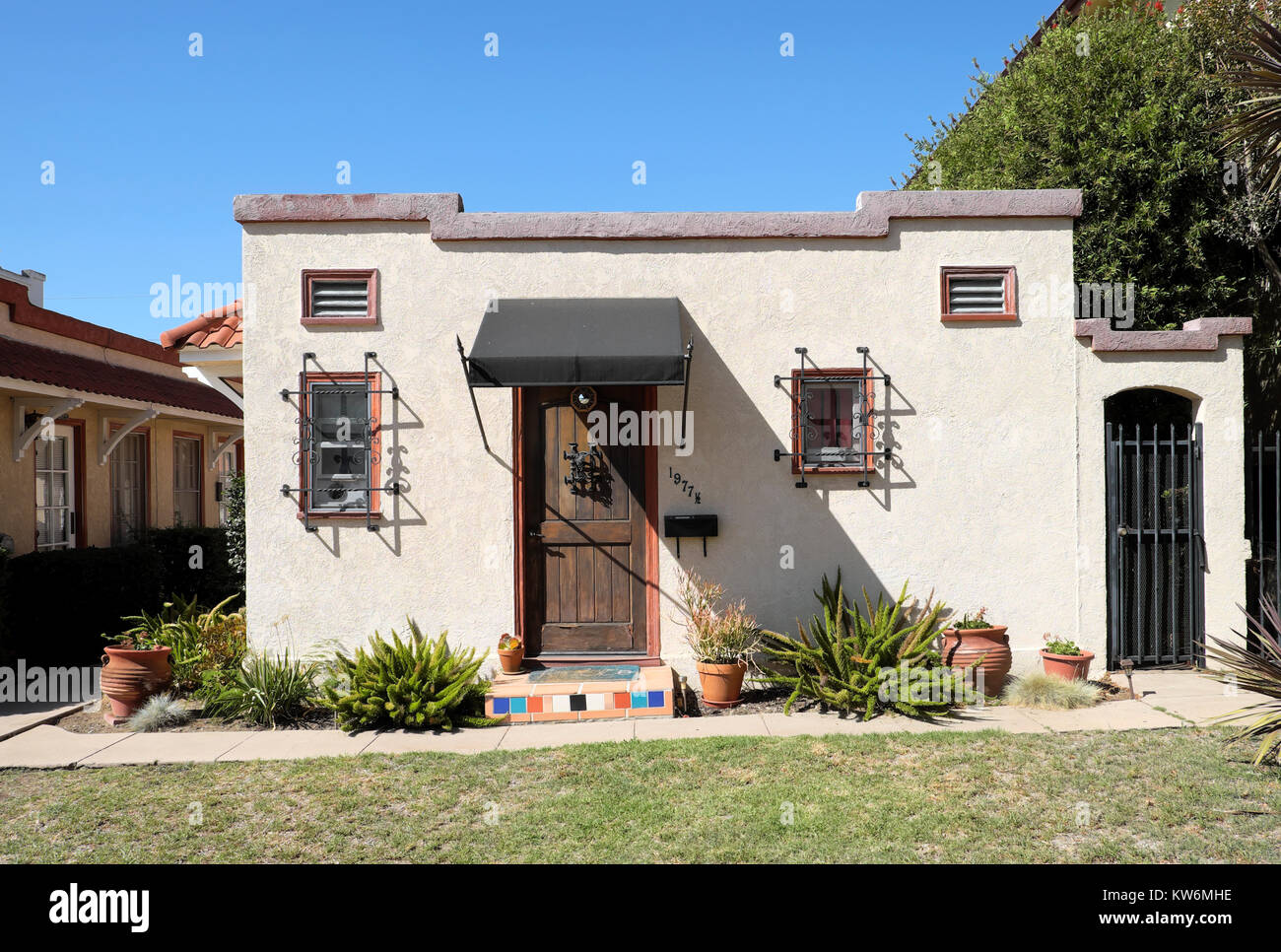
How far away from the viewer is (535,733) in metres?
6.16

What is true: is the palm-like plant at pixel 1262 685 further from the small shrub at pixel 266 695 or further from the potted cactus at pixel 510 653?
the small shrub at pixel 266 695

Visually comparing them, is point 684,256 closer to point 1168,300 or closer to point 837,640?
point 837,640

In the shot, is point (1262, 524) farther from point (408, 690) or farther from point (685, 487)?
point (408, 690)

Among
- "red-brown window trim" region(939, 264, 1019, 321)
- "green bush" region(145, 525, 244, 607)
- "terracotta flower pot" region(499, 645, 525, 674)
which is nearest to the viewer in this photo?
"terracotta flower pot" region(499, 645, 525, 674)

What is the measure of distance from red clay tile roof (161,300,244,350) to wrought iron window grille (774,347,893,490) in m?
5.19

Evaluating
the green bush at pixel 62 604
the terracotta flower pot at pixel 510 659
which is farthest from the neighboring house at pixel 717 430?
the green bush at pixel 62 604

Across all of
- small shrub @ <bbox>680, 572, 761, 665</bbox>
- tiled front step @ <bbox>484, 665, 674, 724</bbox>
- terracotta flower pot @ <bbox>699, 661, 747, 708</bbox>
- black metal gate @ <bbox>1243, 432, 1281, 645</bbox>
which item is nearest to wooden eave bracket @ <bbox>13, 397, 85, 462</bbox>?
tiled front step @ <bbox>484, 665, 674, 724</bbox>

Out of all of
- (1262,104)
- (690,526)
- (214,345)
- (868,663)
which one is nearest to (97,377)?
(214,345)

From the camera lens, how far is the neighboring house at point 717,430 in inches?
280

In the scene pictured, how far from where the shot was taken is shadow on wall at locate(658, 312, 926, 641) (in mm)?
7156

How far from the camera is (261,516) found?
23.3 feet

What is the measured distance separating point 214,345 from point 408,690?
4.00 m

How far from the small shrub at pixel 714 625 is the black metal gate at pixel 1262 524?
13.7 ft

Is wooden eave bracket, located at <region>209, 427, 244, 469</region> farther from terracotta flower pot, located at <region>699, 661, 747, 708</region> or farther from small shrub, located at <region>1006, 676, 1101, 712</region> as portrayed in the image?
small shrub, located at <region>1006, 676, 1101, 712</region>
